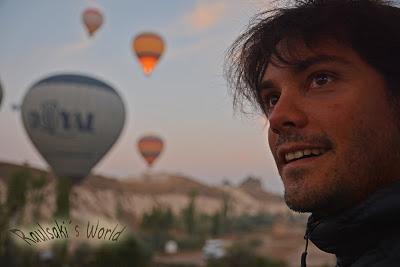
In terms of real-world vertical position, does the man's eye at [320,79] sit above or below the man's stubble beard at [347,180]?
above

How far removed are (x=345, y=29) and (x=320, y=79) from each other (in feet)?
0.57

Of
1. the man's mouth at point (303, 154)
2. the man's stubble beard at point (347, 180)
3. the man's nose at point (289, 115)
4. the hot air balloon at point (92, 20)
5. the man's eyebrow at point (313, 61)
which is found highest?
the hot air balloon at point (92, 20)

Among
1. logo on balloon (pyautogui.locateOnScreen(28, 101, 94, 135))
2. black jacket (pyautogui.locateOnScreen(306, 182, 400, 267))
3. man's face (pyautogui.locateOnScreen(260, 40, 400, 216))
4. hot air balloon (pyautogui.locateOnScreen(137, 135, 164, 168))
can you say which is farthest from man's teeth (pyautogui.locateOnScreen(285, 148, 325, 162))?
hot air balloon (pyautogui.locateOnScreen(137, 135, 164, 168))

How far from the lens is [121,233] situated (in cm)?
205

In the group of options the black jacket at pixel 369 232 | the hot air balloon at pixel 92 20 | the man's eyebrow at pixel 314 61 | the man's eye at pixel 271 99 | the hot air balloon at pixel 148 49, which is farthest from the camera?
Answer: the hot air balloon at pixel 92 20

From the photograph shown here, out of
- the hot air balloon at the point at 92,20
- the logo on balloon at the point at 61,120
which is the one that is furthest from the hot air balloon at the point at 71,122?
the hot air balloon at the point at 92,20

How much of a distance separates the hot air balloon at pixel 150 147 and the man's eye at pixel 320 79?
3076cm

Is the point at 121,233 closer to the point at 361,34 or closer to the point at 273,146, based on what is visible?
the point at 273,146

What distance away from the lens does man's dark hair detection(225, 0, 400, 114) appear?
1.50 m

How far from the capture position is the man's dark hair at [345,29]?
1505 millimetres

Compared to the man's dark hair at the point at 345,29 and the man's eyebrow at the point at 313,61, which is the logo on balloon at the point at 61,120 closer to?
the man's dark hair at the point at 345,29

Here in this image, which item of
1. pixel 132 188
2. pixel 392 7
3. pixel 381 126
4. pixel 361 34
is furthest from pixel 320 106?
pixel 132 188

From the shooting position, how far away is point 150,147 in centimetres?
3266

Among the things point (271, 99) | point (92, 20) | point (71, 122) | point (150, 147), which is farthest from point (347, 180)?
point (150, 147)
